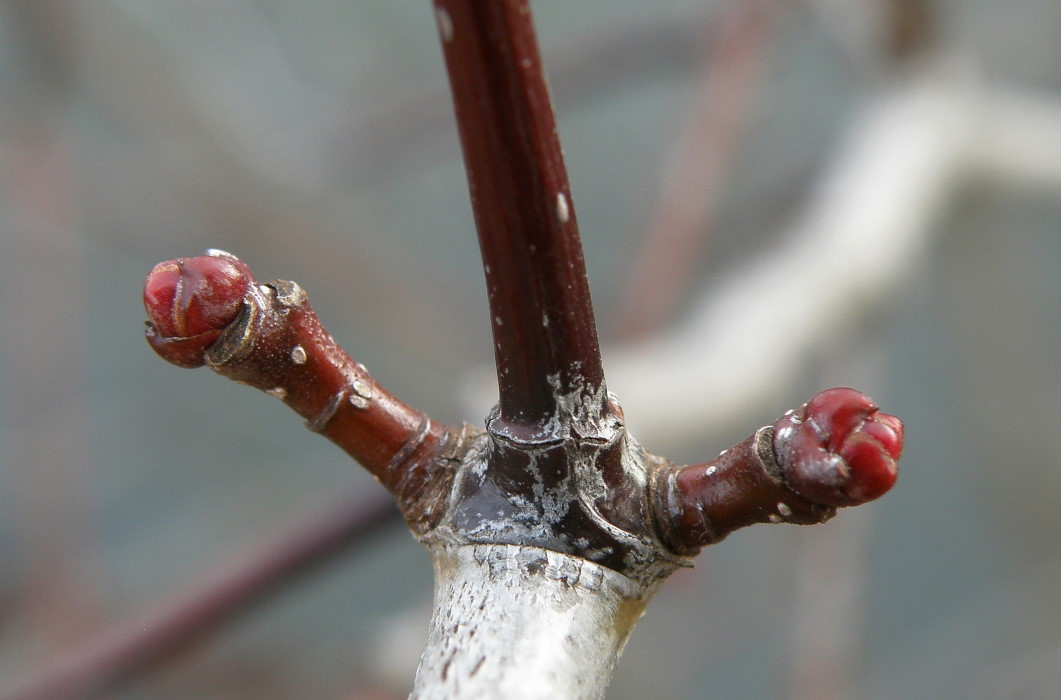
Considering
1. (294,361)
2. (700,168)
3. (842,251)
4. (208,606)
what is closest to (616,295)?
(700,168)

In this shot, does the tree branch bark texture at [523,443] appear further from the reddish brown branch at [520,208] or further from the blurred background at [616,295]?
the blurred background at [616,295]

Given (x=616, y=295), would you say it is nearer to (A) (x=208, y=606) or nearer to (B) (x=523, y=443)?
(A) (x=208, y=606)

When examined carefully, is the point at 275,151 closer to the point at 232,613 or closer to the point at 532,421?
the point at 232,613

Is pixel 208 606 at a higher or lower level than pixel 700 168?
lower

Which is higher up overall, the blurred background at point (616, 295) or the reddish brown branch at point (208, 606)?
the blurred background at point (616, 295)

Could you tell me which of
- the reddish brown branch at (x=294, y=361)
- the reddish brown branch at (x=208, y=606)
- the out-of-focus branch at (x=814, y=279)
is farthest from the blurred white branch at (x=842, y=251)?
the reddish brown branch at (x=294, y=361)

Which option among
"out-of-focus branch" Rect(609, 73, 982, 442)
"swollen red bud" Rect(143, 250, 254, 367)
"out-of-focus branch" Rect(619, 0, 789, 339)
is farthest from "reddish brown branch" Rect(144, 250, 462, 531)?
"out-of-focus branch" Rect(619, 0, 789, 339)
